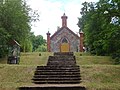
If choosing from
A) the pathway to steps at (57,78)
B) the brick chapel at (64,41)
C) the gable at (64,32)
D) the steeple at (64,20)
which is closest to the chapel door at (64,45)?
the brick chapel at (64,41)

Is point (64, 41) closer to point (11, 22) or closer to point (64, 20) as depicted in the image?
point (64, 20)

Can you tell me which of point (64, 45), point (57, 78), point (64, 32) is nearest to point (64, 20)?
point (64, 32)

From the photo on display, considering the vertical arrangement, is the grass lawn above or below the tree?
below

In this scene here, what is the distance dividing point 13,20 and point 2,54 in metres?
3.45

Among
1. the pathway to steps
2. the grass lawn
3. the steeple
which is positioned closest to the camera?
the pathway to steps

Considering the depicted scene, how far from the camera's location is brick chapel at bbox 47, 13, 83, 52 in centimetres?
4453

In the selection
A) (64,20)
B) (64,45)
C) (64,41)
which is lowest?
(64,45)

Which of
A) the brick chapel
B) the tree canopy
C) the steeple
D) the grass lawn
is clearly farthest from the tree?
the steeple

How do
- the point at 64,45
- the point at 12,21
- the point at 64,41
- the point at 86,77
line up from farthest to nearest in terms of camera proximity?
1. the point at 64,41
2. the point at 64,45
3. the point at 12,21
4. the point at 86,77

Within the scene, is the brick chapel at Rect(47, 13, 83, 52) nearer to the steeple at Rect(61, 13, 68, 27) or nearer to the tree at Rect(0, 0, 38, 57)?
the steeple at Rect(61, 13, 68, 27)

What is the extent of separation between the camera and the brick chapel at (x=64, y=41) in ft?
146

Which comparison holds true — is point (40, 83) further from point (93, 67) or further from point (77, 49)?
point (77, 49)

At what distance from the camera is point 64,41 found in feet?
148

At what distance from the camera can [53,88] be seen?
14094 mm
